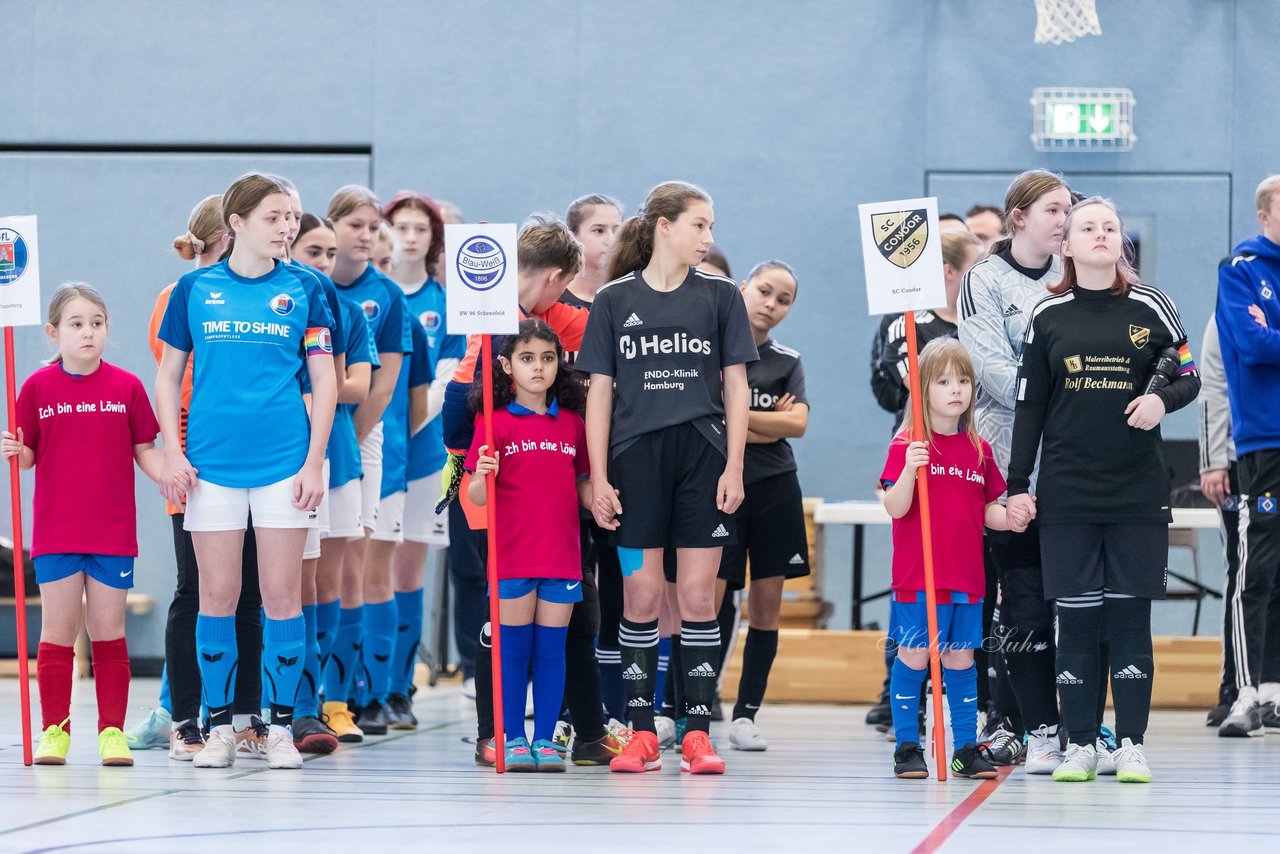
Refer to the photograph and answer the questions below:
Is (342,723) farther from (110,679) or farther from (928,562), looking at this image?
(928,562)

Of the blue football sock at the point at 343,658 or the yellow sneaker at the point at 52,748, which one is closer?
the yellow sneaker at the point at 52,748

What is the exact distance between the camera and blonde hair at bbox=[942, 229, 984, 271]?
4887 mm

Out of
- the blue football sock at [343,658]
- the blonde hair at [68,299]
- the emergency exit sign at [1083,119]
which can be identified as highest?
the emergency exit sign at [1083,119]

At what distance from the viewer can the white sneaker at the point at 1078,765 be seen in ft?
12.5

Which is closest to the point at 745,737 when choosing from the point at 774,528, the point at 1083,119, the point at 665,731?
the point at 665,731

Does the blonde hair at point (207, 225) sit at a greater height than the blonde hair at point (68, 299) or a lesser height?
greater

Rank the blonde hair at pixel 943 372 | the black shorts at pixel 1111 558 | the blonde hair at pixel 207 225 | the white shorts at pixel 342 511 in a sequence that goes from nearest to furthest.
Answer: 1. the black shorts at pixel 1111 558
2. the blonde hair at pixel 943 372
3. the blonde hair at pixel 207 225
4. the white shorts at pixel 342 511

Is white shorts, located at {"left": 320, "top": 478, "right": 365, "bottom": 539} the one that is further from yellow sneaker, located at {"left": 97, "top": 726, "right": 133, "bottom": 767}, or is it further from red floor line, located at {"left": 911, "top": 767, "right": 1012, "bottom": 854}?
red floor line, located at {"left": 911, "top": 767, "right": 1012, "bottom": 854}

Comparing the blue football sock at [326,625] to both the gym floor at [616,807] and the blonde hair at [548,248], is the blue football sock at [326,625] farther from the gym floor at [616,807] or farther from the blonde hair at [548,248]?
the blonde hair at [548,248]

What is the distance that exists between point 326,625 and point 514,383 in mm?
1108

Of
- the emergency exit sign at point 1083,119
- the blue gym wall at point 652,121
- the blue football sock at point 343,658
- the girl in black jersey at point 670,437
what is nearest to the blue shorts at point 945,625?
the girl in black jersey at point 670,437

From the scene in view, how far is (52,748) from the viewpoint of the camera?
404 centimetres

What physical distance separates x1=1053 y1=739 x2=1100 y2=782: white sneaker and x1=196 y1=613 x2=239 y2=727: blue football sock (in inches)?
83.5

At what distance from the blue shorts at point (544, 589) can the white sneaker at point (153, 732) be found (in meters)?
1.19
